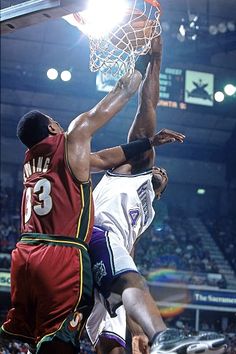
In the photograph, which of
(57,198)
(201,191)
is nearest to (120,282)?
(57,198)

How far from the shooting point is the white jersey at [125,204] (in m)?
3.65

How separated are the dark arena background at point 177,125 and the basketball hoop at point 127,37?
7293 mm

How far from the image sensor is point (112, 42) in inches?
155

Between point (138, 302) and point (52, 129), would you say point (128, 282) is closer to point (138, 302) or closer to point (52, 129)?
point (138, 302)

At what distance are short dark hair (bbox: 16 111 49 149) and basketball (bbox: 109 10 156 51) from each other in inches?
38.0

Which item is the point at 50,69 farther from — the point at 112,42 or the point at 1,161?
the point at 112,42

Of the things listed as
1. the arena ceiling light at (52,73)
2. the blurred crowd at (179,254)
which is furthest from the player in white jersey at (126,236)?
the arena ceiling light at (52,73)

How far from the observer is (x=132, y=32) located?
12.8 ft

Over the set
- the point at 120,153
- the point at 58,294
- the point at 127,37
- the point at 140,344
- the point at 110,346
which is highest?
the point at 127,37

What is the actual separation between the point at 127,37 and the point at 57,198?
1.39 meters

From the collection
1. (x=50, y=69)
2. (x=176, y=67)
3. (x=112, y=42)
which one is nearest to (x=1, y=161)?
(x=50, y=69)

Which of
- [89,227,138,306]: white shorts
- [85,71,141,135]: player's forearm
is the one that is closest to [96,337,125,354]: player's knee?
[89,227,138,306]: white shorts

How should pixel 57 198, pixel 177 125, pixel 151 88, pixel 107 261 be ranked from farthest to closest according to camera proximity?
pixel 177 125
pixel 151 88
pixel 107 261
pixel 57 198

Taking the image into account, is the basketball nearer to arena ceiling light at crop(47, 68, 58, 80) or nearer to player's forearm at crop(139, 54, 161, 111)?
player's forearm at crop(139, 54, 161, 111)
